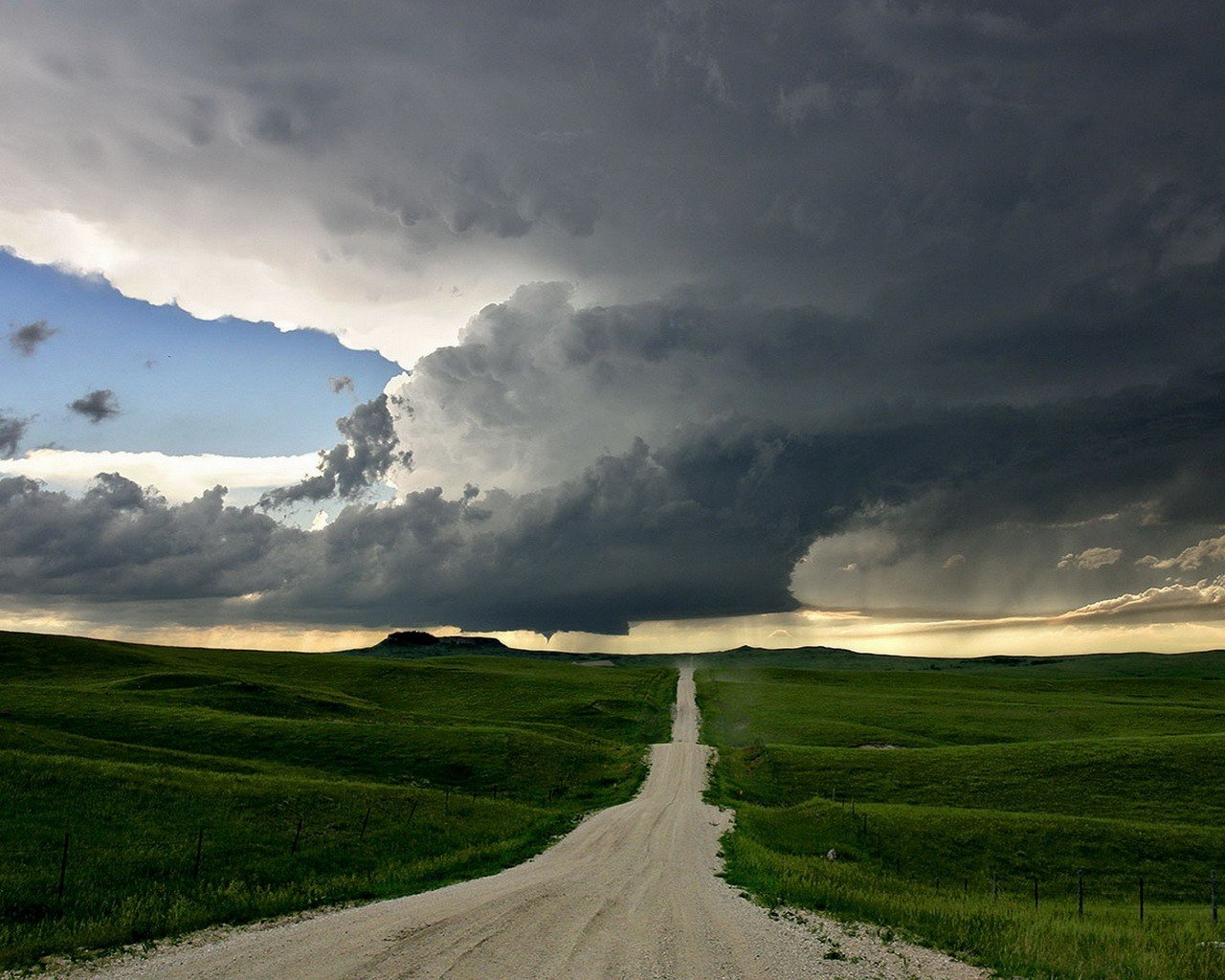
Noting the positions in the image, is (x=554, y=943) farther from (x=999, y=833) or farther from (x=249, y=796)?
(x=999, y=833)

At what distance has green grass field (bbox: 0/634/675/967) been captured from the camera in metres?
25.2

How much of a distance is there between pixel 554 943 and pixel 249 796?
28097 mm

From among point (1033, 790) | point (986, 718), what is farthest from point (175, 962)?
point (986, 718)

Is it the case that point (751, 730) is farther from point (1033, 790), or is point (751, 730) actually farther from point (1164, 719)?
point (1164, 719)

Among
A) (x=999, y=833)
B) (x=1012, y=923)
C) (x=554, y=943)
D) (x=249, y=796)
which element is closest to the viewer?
(x=554, y=943)

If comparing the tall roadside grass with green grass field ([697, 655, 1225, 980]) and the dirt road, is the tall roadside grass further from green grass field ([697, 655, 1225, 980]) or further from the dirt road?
the dirt road

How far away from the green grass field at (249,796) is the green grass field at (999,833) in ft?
44.9

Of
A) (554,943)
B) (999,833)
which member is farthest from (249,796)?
(999,833)

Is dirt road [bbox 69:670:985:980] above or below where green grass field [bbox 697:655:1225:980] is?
above

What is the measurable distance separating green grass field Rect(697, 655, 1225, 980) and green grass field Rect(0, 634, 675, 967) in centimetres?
1368

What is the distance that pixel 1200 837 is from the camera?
153 ft

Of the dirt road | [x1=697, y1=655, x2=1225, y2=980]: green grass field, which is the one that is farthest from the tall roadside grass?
the dirt road

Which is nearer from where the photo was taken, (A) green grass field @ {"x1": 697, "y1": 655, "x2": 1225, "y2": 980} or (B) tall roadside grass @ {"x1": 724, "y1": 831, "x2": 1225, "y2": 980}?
(B) tall roadside grass @ {"x1": 724, "y1": 831, "x2": 1225, "y2": 980}

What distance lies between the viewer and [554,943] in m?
19.5
